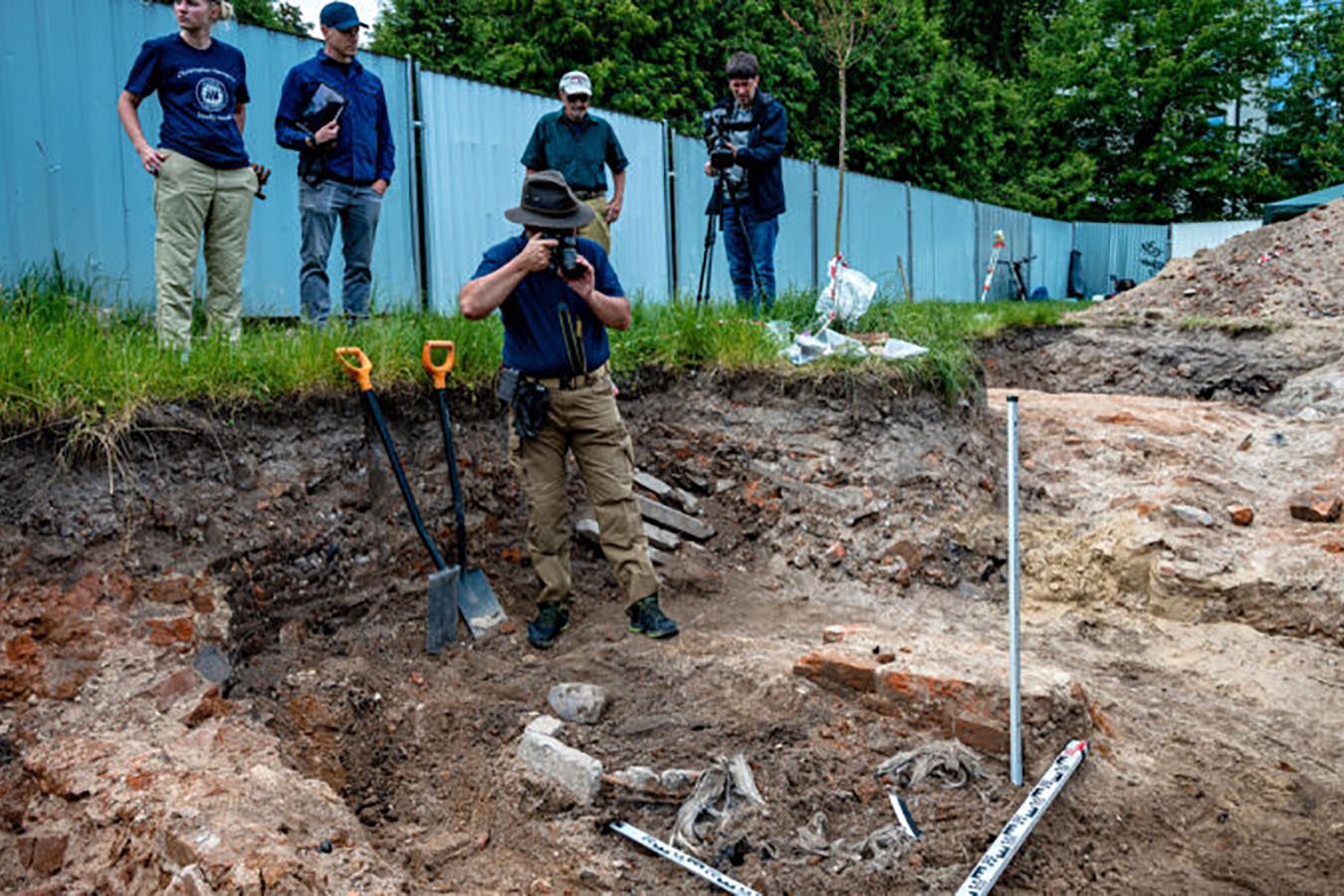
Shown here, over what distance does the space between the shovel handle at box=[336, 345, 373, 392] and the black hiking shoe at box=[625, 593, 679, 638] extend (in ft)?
4.96

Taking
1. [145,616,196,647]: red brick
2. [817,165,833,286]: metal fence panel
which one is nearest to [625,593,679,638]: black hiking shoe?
[145,616,196,647]: red brick

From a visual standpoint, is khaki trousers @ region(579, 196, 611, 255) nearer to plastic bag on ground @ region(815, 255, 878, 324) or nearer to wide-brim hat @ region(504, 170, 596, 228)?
plastic bag on ground @ region(815, 255, 878, 324)

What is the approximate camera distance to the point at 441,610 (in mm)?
4598

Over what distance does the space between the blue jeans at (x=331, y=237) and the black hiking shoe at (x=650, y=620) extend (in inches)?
97.5

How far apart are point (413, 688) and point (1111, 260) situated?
A: 24633mm

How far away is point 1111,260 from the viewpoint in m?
25.5

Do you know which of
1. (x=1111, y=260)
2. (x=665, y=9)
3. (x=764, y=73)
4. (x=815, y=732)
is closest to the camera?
(x=815, y=732)

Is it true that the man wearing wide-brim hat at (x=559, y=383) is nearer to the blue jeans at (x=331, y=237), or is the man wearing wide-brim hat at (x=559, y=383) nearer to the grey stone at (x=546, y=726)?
the grey stone at (x=546, y=726)

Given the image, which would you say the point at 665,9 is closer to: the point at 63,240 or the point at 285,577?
the point at 63,240

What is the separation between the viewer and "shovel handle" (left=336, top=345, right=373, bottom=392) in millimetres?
4773

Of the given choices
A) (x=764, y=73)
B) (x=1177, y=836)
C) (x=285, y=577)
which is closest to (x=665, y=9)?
(x=764, y=73)

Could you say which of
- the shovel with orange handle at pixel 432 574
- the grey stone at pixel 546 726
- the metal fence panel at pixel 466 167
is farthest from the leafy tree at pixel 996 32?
the grey stone at pixel 546 726

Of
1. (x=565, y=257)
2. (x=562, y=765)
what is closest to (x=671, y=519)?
(x=565, y=257)

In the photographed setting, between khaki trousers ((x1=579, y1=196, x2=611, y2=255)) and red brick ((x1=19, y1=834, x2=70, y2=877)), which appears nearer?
red brick ((x1=19, y1=834, x2=70, y2=877))
